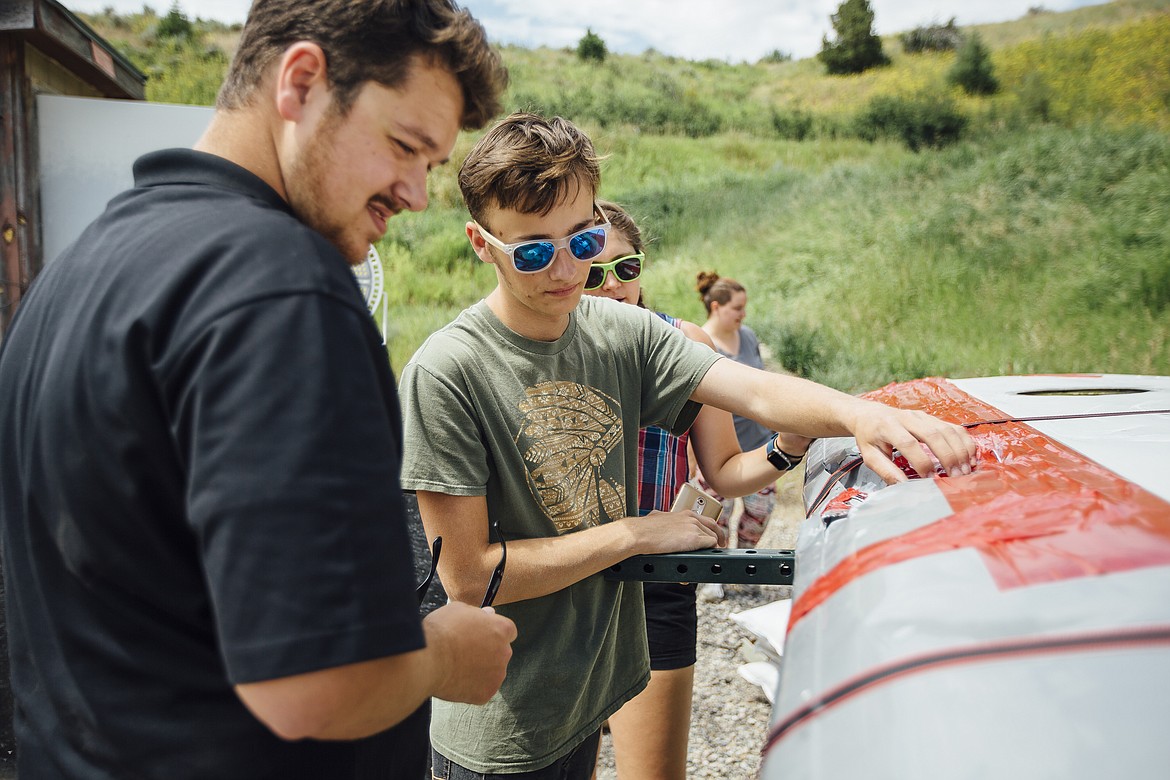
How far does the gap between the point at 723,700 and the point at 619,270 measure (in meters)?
2.21

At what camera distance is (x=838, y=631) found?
918 mm

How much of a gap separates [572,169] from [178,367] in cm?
110

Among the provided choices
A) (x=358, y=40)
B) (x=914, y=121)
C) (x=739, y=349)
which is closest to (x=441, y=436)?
(x=358, y=40)

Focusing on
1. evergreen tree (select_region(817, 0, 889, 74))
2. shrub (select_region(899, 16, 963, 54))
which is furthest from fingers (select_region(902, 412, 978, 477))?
evergreen tree (select_region(817, 0, 889, 74))

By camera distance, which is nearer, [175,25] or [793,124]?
[175,25]

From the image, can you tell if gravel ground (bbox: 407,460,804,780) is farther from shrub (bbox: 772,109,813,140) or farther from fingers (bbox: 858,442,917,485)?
shrub (bbox: 772,109,813,140)

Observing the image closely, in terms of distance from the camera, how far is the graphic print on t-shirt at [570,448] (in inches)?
65.7

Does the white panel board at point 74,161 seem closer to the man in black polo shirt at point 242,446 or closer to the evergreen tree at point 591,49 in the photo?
the man in black polo shirt at point 242,446

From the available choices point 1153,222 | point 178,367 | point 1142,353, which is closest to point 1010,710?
point 178,367

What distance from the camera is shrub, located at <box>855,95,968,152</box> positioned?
15.4 metres

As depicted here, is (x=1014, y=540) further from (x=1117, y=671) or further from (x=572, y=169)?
(x=572, y=169)

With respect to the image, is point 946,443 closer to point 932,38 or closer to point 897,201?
point 897,201

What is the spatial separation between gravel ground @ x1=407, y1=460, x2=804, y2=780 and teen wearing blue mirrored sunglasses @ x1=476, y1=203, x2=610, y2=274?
239cm

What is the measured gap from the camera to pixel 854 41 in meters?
17.6
